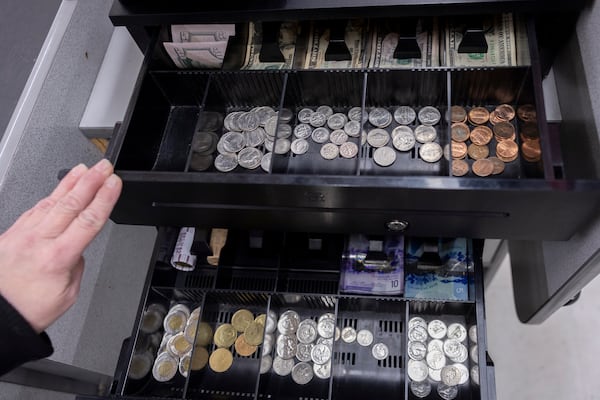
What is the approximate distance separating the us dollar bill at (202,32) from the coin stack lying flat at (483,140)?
0.58 metres

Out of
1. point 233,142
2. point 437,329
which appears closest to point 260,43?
point 233,142

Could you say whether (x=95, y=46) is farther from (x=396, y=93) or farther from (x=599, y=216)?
(x=599, y=216)

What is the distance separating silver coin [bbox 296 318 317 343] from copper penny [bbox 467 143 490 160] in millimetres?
611

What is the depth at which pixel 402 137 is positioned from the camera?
50.4 inches

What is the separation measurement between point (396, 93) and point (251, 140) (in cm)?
39

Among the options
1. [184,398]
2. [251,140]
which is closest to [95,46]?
[251,140]

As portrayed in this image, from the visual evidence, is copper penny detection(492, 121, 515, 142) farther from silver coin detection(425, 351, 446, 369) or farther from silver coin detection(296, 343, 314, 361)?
silver coin detection(296, 343, 314, 361)

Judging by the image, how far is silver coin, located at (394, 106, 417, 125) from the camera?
1312 millimetres

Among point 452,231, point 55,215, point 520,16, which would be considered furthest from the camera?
point 520,16

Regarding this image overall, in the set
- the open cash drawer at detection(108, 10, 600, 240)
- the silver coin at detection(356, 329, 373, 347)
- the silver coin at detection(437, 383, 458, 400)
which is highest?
the open cash drawer at detection(108, 10, 600, 240)

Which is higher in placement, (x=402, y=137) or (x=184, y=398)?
(x=402, y=137)

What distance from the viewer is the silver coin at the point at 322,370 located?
52.6 inches

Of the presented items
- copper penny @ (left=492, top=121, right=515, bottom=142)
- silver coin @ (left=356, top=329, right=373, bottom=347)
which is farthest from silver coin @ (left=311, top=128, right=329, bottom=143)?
silver coin @ (left=356, top=329, right=373, bottom=347)

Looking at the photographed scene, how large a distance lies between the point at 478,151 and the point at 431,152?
0.37 ft
